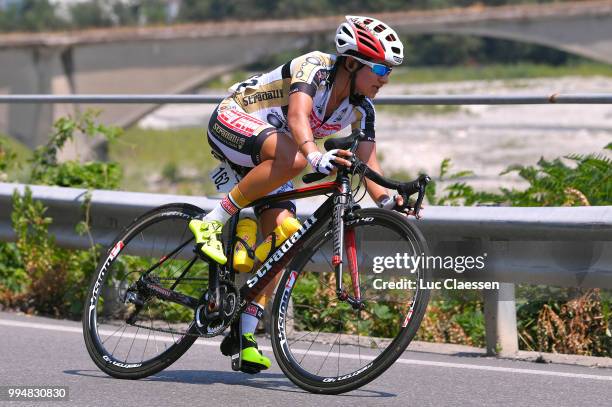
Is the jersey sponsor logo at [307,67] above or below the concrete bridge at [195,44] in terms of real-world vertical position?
below

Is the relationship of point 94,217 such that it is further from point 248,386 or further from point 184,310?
point 248,386

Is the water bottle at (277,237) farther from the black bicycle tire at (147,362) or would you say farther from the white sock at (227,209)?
the black bicycle tire at (147,362)

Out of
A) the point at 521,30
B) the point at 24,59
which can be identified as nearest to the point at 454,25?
the point at 521,30

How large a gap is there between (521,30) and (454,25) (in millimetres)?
3027

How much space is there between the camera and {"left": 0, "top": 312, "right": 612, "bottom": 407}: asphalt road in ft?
17.0

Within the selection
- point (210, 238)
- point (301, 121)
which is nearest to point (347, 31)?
point (301, 121)

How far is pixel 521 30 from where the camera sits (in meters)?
55.1

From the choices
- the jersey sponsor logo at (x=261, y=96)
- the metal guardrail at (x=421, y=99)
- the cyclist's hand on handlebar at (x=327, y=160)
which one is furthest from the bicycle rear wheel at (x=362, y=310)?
the metal guardrail at (x=421, y=99)

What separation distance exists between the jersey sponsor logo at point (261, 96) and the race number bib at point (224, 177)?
0.34 metres

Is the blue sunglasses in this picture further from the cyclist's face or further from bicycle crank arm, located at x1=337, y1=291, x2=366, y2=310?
bicycle crank arm, located at x1=337, y1=291, x2=366, y2=310

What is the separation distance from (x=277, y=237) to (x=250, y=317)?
1.26ft

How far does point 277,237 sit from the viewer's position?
220 inches

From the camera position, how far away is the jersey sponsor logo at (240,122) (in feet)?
18.3

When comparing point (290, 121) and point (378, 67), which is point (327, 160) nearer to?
point (290, 121)
